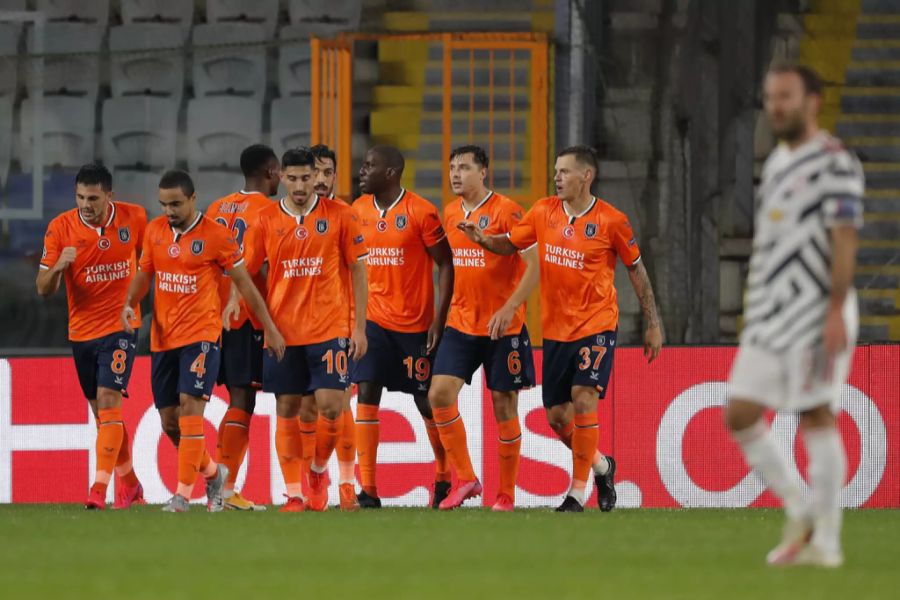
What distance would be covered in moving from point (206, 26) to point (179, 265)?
21.8 ft

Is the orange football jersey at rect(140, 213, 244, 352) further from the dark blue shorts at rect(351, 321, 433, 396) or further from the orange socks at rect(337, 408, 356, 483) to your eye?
the dark blue shorts at rect(351, 321, 433, 396)

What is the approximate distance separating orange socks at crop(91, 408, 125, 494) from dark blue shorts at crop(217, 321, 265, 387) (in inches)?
26.2

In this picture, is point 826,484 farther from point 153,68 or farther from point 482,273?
point 153,68

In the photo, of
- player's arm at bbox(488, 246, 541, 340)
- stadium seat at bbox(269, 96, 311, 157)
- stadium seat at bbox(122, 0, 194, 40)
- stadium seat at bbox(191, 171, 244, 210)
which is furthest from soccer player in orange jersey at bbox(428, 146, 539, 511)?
stadium seat at bbox(122, 0, 194, 40)

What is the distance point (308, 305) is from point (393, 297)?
936mm

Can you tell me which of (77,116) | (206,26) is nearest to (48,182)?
(77,116)

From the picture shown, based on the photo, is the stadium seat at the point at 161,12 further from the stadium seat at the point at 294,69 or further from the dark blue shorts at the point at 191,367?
the dark blue shorts at the point at 191,367

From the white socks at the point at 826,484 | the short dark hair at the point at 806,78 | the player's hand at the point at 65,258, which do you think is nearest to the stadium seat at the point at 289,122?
the player's hand at the point at 65,258

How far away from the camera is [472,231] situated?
9164mm

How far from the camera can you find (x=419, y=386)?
9.88 meters

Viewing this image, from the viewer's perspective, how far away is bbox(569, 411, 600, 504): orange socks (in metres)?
9.14

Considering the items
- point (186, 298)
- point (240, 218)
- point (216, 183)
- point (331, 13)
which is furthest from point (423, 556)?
point (331, 13)

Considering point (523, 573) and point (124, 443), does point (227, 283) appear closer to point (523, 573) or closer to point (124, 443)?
point (124, 443)

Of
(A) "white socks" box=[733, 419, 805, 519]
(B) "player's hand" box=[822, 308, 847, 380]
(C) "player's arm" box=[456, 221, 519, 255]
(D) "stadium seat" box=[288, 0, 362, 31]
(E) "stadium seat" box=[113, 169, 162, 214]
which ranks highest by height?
(D) "stadium seat" box=[288, 0, 362, 31]
